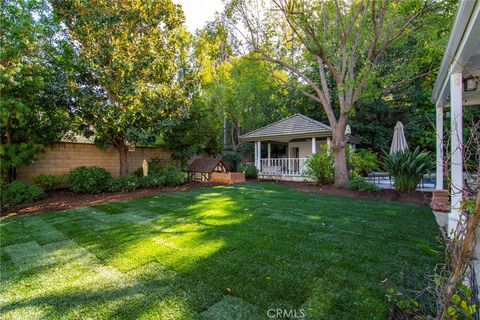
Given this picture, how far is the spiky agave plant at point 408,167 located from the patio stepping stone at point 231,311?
25.9 ft

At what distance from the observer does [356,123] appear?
59.8 ft

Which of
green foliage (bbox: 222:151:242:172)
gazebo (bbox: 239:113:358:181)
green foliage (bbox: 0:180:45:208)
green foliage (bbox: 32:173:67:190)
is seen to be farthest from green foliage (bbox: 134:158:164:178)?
gazebo (bbox: 239:113:358:181)

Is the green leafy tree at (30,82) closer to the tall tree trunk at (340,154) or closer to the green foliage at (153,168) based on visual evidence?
the green foliage at (153,168)

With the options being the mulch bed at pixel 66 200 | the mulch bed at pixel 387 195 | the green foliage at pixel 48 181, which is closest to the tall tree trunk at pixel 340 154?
the mulch bed at pixel 387 195

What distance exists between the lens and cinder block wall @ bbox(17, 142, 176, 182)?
9.19 metres

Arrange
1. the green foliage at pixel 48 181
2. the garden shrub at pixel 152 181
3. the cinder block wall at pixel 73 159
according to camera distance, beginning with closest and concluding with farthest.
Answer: the green foliage at pixel 48 181 < the cinder block wall at pixel 73 159 < the garden shrub at pixel 152 181

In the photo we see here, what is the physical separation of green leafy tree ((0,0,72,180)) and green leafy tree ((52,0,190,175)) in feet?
2.16

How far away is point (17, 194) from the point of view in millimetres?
7492

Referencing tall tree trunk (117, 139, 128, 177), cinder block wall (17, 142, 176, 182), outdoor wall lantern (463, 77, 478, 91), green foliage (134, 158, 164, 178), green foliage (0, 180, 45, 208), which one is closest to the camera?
outdoor wall lantern (463, 77, 478, 91)

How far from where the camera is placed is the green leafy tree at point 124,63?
844cm

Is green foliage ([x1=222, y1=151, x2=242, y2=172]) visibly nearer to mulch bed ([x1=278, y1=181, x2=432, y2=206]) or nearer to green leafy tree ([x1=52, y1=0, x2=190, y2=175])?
green leafy tree ([x1=52, y1=0, x2=190, y2=175])

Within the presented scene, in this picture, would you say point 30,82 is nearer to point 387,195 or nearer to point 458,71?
point 458,71

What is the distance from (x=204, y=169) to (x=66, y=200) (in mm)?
5866

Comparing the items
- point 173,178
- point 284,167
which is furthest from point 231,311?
point 284,167
